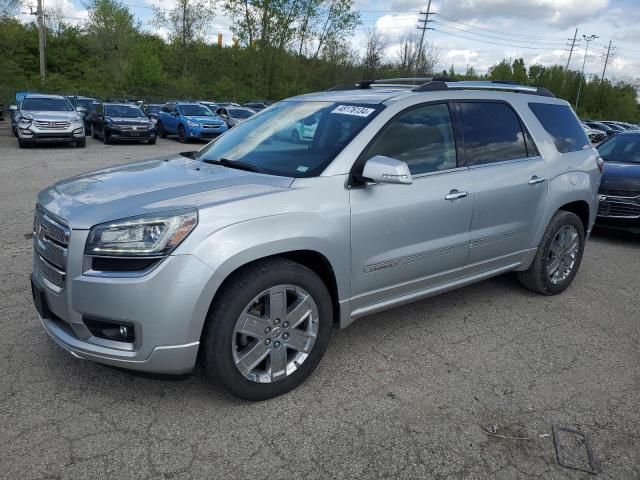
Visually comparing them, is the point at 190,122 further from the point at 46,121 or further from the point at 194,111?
the point at 46,121

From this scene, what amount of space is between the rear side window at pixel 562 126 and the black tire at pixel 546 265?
0.62m

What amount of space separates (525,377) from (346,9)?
5275 cm

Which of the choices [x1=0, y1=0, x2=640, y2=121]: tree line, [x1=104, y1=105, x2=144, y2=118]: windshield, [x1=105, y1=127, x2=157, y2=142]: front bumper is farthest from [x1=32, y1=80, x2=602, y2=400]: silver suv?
[x1=0, y1=0, x2=640, y2=121]: tree line

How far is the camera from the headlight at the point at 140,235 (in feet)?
8.40

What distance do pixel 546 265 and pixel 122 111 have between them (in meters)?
18.6

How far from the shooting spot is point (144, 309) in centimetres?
253

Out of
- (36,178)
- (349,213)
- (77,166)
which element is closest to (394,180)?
(349,213)

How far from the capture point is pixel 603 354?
→ 376 centimetres

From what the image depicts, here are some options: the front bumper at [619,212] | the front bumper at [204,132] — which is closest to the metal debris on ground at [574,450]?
the front bumper at [619,212]

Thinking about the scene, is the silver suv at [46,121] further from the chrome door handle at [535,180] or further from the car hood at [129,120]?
the chrome door handle at [535,180]

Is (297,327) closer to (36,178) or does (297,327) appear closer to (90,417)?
(90,417)

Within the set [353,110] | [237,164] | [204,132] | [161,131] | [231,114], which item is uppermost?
[353,110]

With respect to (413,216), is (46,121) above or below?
below

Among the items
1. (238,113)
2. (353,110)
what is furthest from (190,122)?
(353,110)
